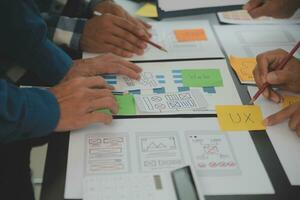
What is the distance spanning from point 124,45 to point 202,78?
0.26 metres

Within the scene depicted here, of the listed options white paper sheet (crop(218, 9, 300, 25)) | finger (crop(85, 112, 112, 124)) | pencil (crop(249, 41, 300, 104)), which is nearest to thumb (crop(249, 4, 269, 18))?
white paper sheet (crop(218, 9, 300, 25))

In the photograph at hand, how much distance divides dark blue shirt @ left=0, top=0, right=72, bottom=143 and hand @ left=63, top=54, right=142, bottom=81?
25 mm

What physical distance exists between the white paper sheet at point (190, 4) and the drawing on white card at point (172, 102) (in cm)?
39

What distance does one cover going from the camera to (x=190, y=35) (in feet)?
3.96

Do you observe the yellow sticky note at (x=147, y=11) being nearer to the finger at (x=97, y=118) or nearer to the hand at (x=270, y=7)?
the hand at (x=270, y=7)

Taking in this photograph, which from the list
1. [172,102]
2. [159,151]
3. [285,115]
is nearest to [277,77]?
[285,115]

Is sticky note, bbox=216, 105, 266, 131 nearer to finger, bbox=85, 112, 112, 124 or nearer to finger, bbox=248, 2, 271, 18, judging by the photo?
finger, bbox=85, 112, 112, 124

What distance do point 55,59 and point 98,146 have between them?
0.32m

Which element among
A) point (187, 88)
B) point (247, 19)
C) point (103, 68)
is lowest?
point (187, 88)

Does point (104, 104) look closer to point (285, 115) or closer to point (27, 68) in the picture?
point (27, 68)

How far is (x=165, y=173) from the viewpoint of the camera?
707mm

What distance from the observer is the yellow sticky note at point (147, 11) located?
134 centimetres

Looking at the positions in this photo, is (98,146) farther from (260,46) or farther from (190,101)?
(260,46)

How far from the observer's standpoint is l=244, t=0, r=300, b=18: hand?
1166 mm
